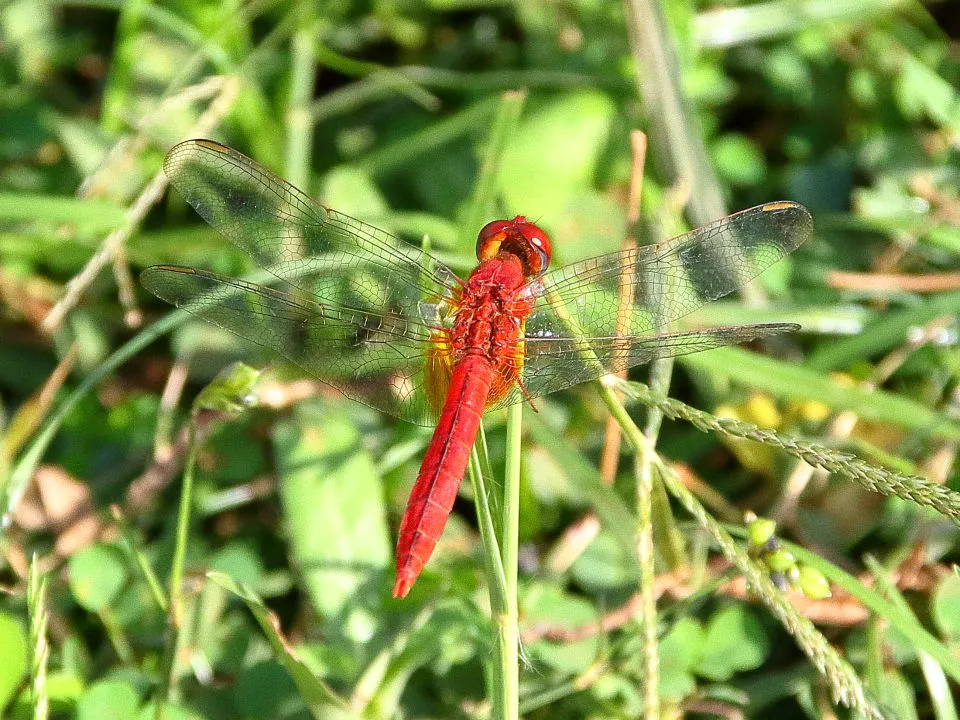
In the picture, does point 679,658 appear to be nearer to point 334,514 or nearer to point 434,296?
point 334,514

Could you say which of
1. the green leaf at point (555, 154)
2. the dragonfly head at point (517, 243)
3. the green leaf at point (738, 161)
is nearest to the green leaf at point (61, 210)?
Result: the dragonfly head at point (517, 243)

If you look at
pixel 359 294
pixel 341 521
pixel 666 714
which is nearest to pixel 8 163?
pixel 359 294

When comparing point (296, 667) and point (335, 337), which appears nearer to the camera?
point (296, 667)

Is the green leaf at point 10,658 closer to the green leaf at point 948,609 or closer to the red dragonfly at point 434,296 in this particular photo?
the red dragonfly at point 434,296

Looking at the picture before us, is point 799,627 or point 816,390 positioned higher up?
point 799,627

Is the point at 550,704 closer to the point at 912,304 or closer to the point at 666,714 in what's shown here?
the point at 666,714

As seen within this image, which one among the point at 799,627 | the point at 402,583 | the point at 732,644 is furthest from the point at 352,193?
the point at 799,627

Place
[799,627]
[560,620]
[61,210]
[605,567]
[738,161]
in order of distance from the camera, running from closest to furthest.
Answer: [799,627], [560,620], [605,567], [61,210], [738,161]

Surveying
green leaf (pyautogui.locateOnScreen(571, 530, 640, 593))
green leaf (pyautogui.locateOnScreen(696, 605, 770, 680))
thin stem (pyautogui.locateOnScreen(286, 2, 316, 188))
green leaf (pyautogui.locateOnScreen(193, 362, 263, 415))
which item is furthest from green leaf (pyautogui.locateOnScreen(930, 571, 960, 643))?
thin stem (pyautogui.locateOnScreen(286, 2, 316, 188))
